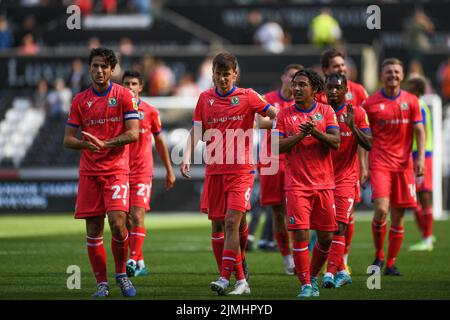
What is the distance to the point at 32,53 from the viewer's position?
1115 inches

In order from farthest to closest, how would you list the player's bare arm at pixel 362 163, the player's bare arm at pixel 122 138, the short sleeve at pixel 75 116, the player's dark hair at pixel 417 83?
the player's dark hair at pixel 417 83 → the player's bare arm at pixel 362 163 → the short sleeve at pixel 75 116 → the player's bare arm at pixel 122 138

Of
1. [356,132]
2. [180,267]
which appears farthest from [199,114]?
[180,267]

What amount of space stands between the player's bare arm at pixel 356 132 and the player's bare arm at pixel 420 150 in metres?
1.30

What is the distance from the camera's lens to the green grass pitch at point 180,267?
10.7m

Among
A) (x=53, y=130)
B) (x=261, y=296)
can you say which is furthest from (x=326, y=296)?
(x=53, y=130)

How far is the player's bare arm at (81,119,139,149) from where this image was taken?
1015 centimetres

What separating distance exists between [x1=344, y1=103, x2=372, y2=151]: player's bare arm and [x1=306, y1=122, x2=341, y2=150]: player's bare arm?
902 millimetres

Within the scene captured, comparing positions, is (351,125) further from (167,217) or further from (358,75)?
(358,75)

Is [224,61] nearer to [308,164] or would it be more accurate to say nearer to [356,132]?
[308,164]

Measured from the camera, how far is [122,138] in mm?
10320

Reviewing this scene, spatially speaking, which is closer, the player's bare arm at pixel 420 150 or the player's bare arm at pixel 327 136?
the player's bare arm at pixel 327 136

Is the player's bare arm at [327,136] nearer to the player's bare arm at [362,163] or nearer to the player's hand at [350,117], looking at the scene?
→ the player's hand at [350,117]

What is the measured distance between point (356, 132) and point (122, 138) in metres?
2.60

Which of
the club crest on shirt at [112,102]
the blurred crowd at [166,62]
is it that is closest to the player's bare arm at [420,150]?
the club crest on shirt at [112,102]
